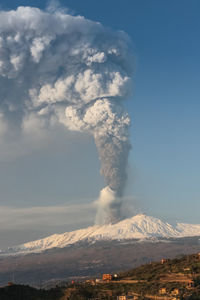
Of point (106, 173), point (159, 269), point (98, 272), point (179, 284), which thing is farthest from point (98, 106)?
point (179, 284)

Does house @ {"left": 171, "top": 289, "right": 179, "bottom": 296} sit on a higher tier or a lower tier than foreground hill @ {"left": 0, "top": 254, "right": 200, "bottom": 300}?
lower

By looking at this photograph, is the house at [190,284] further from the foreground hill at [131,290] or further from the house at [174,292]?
the house at [174,292]

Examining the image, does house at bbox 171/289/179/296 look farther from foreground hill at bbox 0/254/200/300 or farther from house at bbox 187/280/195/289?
house at bbox 187/280/195/289

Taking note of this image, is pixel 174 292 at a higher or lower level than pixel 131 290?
lower

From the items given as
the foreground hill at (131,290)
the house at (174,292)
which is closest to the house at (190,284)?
the foreground hill at (131,290)

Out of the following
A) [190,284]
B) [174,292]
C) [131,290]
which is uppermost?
[190,284]

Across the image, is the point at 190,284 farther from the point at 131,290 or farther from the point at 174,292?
the point at 131,290

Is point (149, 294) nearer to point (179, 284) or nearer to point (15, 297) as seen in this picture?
point (179, 284)

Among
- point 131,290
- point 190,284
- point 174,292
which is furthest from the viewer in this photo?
point 131,290

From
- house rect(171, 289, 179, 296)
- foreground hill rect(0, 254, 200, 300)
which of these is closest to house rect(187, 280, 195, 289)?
foreground hill rect(0, 254, 200, 300)

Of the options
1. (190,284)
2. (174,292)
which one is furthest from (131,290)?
(190,284)

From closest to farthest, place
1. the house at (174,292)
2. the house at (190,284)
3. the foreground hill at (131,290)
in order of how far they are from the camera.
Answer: the house at (174,292)
the foreground hill at (131,290)
the house at (190,284)
